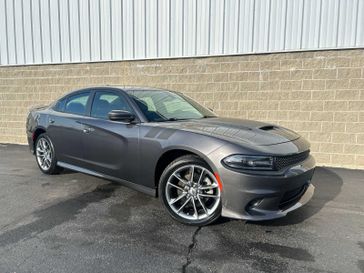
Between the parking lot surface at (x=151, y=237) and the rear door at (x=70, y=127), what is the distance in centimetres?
56

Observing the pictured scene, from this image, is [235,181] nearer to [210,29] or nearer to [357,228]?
[357,228]

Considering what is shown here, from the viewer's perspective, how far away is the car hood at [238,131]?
3.29 meters

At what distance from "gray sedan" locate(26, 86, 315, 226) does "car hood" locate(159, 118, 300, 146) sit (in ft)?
0.04

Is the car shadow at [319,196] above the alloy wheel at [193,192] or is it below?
below

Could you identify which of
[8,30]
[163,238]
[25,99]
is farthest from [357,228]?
[8,30]

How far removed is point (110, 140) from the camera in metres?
4.07

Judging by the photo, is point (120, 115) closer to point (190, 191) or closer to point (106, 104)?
point (106, 104)

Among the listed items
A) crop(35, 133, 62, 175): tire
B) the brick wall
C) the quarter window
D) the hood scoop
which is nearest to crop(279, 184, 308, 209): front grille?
the hood scoop

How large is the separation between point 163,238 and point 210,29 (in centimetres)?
523

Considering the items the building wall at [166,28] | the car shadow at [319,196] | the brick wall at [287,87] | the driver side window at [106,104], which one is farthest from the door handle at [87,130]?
the building wall at [166,28]

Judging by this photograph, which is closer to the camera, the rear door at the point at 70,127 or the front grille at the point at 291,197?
the front grille at the point at 291,197

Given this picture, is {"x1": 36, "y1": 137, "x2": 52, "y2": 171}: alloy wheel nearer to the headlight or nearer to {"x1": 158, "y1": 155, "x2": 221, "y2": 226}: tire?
{"x1": 158, "y1": 155, "x2": 221, "y2": 226}: tire

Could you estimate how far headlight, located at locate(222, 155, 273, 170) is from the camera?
10.0ft

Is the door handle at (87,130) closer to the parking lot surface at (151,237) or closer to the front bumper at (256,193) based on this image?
the parking lot surface at (151,237)
